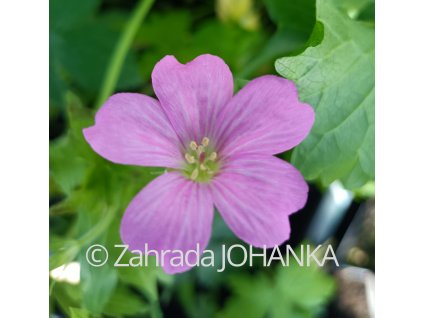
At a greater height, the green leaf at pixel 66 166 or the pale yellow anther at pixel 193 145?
the pale yellow anther at pixel 193 145

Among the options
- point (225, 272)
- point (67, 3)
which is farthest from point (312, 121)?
point (67, 3)

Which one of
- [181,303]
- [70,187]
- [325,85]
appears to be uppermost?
[325,85]

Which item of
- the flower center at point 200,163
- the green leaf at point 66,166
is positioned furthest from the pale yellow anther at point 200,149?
the green leaf at point 66,166

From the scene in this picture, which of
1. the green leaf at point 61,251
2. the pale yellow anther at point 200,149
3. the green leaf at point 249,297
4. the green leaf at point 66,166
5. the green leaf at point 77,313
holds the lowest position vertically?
the green leaf at point 249,297

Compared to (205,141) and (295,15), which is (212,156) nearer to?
(205,141)

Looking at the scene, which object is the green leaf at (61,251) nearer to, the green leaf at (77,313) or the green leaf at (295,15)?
the green leaf at (77,313)

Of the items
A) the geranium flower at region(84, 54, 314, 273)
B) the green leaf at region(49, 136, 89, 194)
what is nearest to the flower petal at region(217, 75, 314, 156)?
the geranium flower at region(84, 54, 314, 273)

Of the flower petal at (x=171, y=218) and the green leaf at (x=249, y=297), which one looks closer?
the flower petal at (x=171, y=218)
